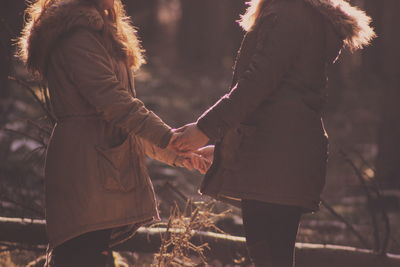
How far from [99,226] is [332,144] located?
1014 cm

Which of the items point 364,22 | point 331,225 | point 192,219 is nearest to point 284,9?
point 364,22

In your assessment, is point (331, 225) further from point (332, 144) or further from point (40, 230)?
point (332, 144)

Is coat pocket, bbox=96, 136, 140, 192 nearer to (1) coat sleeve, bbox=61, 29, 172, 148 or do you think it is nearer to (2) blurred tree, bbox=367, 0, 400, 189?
(1) coat sleeve, bbox=61, 29, 172, 148

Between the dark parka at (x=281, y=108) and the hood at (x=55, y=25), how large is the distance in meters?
0.77

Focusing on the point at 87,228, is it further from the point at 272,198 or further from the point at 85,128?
the point at 272,198

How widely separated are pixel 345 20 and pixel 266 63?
1.59 ft

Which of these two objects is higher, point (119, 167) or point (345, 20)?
point (345, 20)

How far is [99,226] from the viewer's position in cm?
360

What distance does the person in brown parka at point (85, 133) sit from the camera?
11.8ft

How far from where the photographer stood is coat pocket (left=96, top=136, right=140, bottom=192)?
3.62m

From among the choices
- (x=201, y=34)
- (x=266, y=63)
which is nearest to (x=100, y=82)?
(x=266, y=63)

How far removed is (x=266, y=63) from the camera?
3463 mm

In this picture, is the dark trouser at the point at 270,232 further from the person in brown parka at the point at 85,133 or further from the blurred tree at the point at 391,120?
the blurred tree at the point at 391,120

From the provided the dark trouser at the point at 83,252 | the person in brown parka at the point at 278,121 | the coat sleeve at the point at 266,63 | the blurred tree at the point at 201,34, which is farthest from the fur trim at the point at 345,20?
the blurred tree at the point at 201,34
